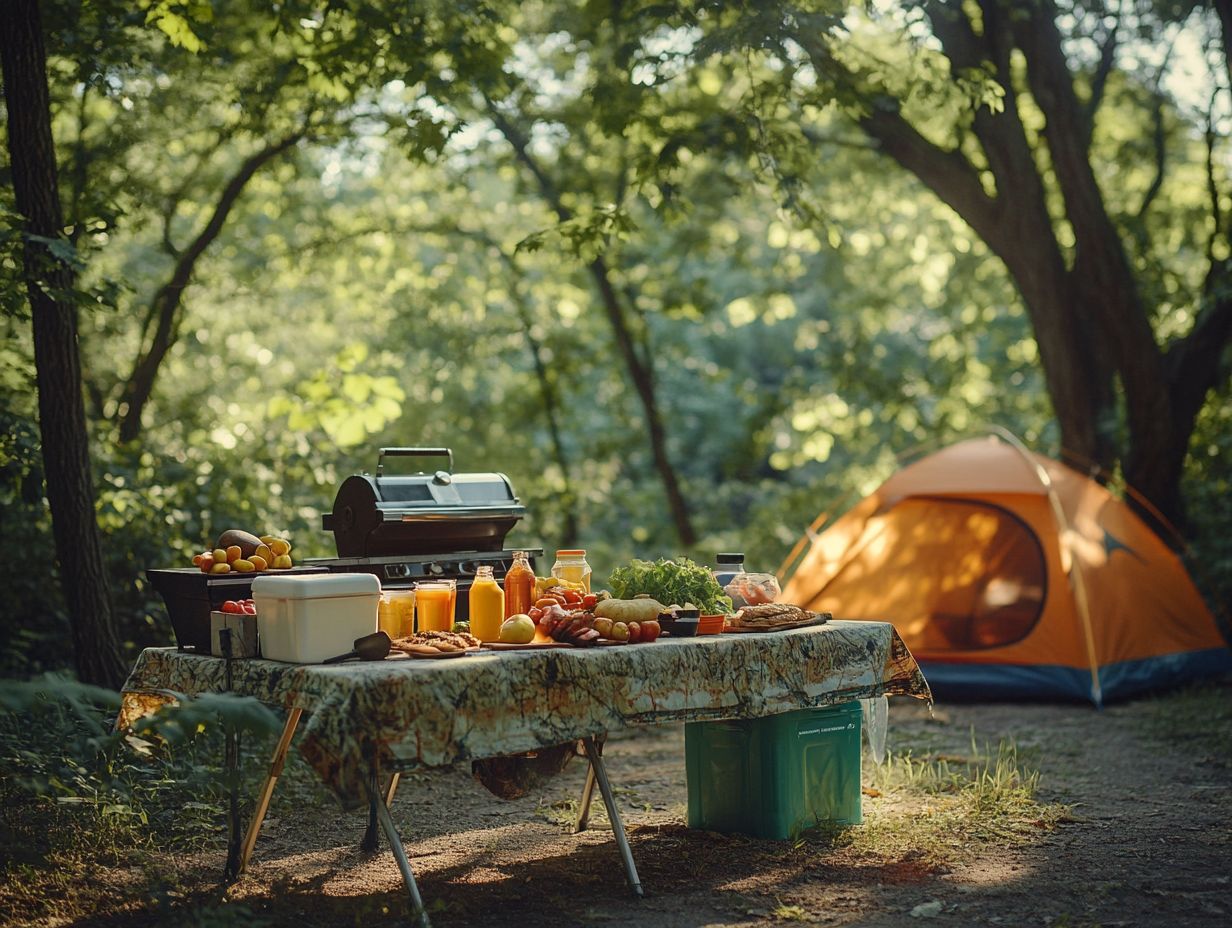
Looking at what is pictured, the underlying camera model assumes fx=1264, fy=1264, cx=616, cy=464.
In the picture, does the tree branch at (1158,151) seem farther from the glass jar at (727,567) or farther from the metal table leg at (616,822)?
the metal table leg at (616,822)

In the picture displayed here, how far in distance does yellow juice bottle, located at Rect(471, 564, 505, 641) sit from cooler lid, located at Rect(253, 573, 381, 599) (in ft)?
1.31

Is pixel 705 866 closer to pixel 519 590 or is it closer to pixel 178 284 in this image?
pixel 519 590

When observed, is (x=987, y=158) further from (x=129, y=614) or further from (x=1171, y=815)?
(x=129, y=614)

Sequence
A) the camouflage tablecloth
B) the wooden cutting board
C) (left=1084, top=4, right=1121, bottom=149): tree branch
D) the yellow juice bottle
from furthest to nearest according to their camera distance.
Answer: (left=1084, top=4, right=1121, bottom=149): tree branch, the wooden cutting board, the yellow juice bottle, the camouflage tablecloth

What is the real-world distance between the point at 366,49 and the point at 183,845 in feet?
13.8

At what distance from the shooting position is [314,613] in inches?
146

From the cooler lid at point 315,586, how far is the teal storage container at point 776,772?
1628 millimetres

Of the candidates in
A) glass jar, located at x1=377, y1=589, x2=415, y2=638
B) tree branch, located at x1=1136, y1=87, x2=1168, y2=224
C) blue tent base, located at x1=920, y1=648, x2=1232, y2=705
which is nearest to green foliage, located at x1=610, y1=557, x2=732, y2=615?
glass jar, located at x1=377, y1=589, x2=415, y2=638

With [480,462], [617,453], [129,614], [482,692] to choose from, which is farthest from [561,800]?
[617,453]

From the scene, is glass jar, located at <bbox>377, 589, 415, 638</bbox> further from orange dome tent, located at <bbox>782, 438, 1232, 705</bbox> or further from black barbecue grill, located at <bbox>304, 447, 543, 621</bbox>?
orange dome tent, located at <bbox>782, 438, 1232, 705</bbox>

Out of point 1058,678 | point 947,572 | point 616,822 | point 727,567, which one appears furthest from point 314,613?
point 947,572

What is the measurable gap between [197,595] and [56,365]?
2.06m

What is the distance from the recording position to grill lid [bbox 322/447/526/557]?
475 centimetres

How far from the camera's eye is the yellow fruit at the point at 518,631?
4031 millimetres
